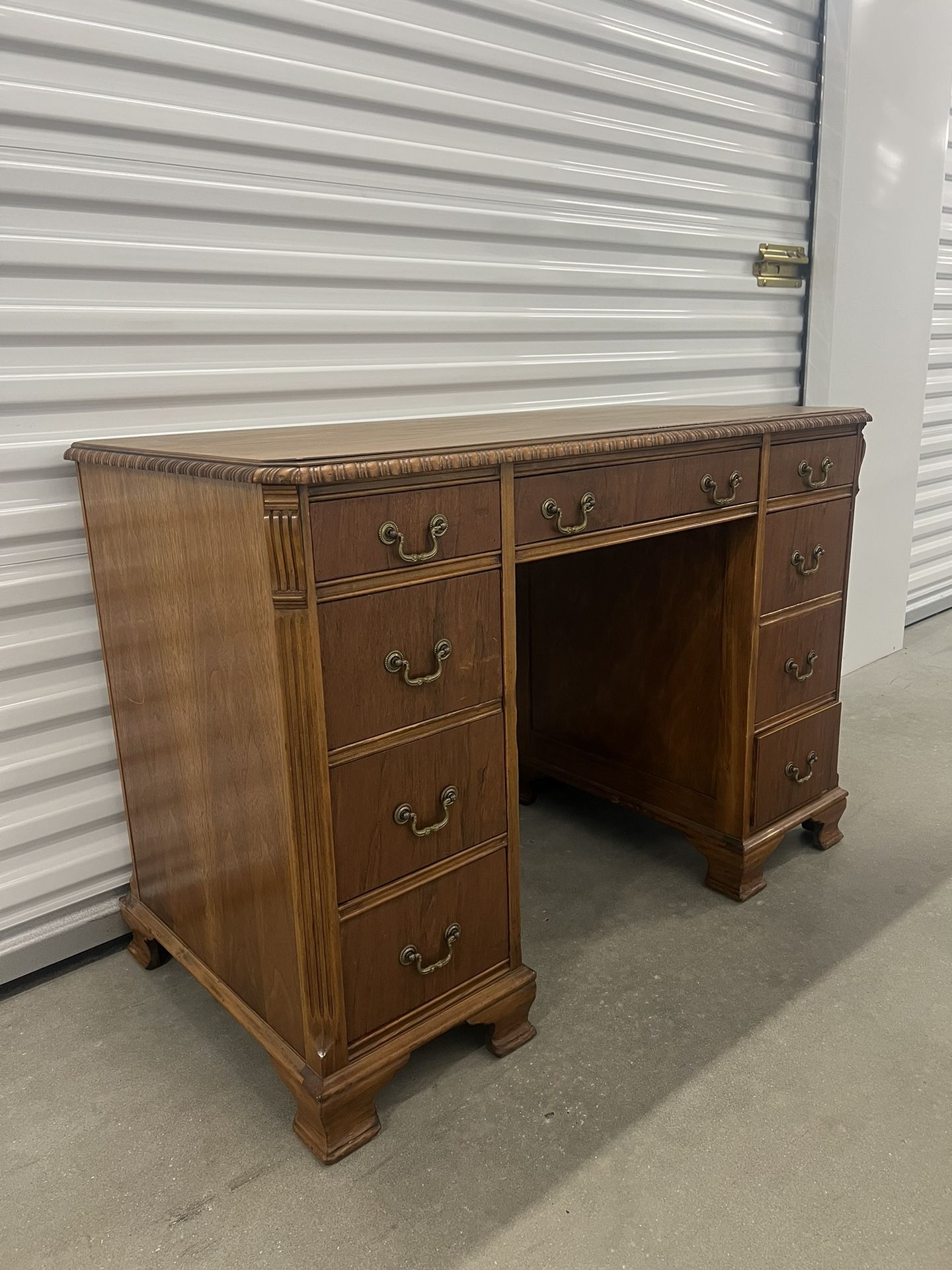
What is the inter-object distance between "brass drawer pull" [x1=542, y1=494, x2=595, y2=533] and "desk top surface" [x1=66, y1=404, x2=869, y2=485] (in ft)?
0.25

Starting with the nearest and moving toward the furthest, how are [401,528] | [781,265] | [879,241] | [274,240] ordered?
[401,528]
[274,240]
[781,265]
[879,241]

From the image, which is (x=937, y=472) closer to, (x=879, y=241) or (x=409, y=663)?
(x=879, y=241)

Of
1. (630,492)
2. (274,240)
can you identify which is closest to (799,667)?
(630,492)

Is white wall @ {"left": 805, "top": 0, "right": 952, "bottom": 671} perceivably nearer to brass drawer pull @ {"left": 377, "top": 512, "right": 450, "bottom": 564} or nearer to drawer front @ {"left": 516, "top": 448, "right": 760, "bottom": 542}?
drawer front @ {"left": 516, "top": 448, "right": 760, "bottom": 542}

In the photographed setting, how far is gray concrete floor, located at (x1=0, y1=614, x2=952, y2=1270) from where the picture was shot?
131cm

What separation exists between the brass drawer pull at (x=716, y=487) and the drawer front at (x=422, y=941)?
31.2 inches

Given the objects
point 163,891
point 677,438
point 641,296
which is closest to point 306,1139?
point 163,891

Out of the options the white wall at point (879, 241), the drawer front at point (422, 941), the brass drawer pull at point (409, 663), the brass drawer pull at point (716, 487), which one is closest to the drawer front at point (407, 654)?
the brass drawer pull at point (409, 663)

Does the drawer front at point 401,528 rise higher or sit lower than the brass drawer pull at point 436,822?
higher

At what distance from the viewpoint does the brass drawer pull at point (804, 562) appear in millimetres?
2098

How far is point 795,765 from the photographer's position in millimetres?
2234

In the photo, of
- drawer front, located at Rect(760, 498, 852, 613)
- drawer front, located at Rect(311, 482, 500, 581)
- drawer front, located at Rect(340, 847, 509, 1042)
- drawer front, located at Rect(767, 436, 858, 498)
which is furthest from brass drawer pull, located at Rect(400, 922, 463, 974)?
drawer front, located at Rect(767, 436, 858, 498)

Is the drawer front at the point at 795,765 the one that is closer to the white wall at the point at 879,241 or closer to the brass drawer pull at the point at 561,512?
the brass drawer pull at the point at 561,512

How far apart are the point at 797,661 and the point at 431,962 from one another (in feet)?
3.72
